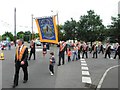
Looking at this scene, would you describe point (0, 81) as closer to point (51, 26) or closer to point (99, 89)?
point (99, 89)

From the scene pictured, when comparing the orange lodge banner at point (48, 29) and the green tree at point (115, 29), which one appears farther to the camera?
the green tree at point (115, 29)

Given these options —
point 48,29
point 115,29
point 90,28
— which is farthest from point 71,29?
point 48,29

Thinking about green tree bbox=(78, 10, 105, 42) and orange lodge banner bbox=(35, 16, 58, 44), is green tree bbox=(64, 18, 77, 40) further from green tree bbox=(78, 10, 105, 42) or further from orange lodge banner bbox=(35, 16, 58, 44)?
orange lodge banner bbox=(35, 16, 58, 44)

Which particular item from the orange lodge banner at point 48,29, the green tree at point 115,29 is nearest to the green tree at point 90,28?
the green tree at point 115,29

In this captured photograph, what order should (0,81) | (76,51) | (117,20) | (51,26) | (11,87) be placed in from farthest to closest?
1. (117,20)
2. (76,51)
3. (51,26)
4. (0,81)
5. (11,87)

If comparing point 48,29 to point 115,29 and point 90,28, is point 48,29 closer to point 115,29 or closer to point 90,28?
point 115,29

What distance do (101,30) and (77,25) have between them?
19.9 ft

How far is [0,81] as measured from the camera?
11500 mm

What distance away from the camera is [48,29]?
16.8m

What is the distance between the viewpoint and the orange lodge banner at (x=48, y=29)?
54.3 ft

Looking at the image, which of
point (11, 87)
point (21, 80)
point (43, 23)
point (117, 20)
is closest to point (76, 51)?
point (43, 23)

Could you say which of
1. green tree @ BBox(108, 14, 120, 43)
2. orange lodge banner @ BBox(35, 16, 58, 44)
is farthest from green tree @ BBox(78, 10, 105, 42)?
orange lodge banner @ BBox(35, 16, 58, 44)

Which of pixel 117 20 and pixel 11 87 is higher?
pixel 117 20

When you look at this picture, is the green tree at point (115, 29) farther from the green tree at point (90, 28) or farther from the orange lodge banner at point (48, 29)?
the orange lodge banner at point (48, 29)
